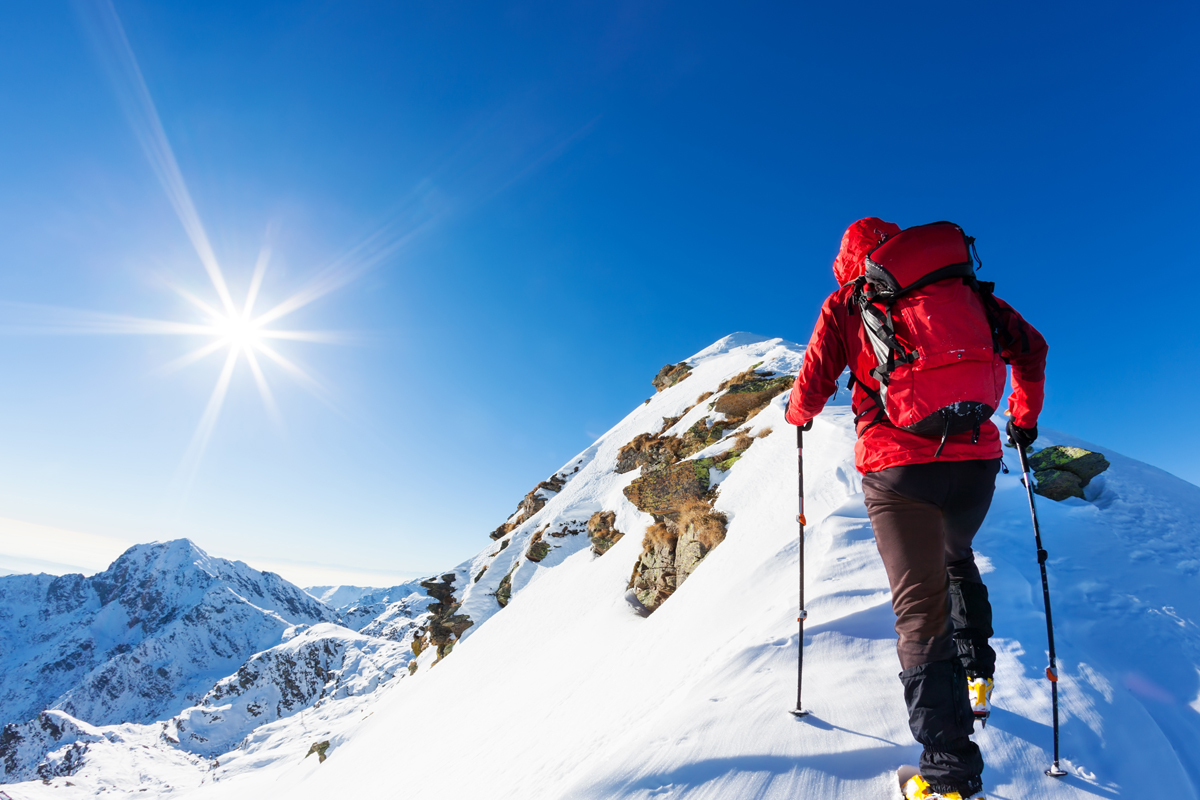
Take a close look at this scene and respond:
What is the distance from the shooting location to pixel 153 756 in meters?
181

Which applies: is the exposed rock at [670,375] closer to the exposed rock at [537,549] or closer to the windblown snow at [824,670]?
the exposed rock at [537,549]

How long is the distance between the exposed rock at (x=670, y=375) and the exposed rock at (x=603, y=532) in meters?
23.4

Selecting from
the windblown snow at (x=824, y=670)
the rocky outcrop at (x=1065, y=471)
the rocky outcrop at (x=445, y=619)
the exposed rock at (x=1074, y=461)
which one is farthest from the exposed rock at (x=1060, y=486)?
the rocky outcrop at (x=445, y=619)

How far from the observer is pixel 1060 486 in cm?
754

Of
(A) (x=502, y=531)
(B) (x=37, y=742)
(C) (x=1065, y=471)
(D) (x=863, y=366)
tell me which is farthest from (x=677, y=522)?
(B) (x=37, y=742)

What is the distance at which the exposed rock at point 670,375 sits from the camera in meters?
43.8

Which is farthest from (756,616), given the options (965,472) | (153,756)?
(153,756)

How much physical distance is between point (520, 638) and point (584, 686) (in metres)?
8.56

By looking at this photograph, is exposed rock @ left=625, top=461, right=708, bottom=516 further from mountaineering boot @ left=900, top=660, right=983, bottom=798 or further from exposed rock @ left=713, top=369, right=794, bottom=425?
mountaineering boot @ left=900, top=660, right=983, bottom=798

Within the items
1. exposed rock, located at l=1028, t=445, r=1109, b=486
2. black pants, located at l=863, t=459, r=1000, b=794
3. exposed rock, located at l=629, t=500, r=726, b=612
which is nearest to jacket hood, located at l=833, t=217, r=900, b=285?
black pants, located at l=863, t=459, r=1000, b=794

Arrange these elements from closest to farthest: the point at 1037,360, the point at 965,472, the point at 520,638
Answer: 1. the point at 965,472
2. the point at 1037,360
3. the point at 520,638

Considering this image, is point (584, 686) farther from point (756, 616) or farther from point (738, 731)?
point (738, 731)

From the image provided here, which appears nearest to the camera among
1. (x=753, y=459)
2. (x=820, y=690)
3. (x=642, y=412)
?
(x=820, y=690)

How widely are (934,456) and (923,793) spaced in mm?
1628
